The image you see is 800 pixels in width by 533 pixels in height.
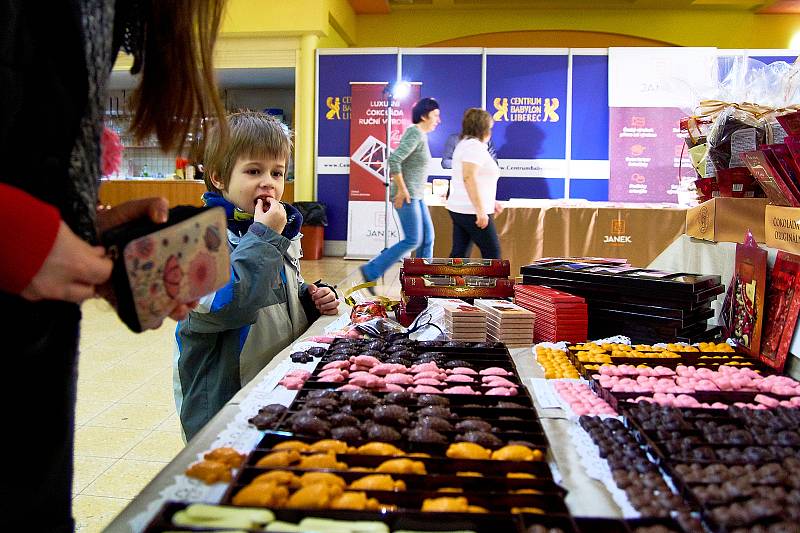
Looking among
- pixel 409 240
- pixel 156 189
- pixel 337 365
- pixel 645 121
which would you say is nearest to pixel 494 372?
pixel 337 365

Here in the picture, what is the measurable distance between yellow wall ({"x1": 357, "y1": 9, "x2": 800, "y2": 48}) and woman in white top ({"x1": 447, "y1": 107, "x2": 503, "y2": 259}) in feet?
19.7

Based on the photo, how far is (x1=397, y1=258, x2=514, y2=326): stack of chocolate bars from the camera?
89.0 inches

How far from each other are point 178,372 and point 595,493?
1.27 meters

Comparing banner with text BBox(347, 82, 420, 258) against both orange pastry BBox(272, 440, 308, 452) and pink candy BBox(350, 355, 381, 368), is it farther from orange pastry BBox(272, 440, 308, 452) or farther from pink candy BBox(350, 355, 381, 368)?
orange pastry BBox(272, 440, 308, 452)

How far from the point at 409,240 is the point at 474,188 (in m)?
0.82

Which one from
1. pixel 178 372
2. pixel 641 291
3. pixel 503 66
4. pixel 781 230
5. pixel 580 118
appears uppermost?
pixel 503 66

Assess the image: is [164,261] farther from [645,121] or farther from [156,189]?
[156,189]

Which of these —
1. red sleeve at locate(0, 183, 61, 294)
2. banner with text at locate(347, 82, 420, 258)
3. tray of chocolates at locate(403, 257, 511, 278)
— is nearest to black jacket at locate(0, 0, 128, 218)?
red sleeve at locate(0, 183, 61, 294)

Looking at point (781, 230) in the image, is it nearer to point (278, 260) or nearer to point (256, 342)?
point (278, 260)

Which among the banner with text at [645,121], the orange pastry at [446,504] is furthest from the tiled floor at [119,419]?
the banner with text at [645,121]

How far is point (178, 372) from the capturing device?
1.86 meters

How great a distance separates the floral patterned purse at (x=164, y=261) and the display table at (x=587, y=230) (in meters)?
5.31

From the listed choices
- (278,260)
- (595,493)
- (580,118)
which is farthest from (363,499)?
(580,118)

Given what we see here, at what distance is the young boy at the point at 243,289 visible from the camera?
1.68 metres
